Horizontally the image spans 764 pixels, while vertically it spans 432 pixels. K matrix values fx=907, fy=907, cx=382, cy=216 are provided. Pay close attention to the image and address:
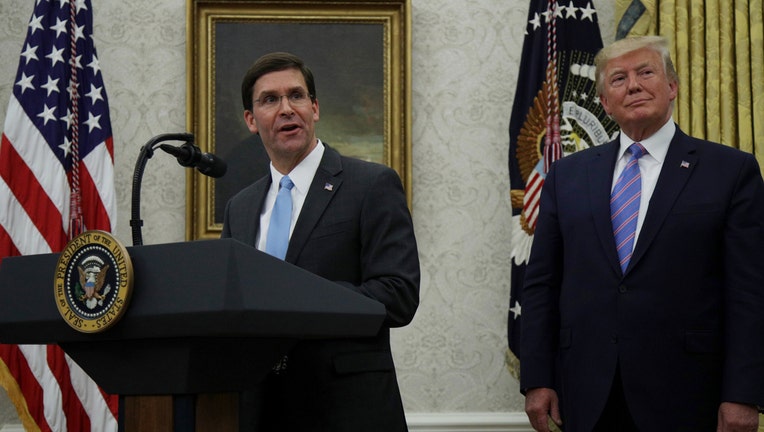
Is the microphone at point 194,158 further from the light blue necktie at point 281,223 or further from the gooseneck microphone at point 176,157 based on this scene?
the light blue necktie at point 281,223

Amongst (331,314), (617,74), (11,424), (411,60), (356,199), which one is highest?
(411,60)

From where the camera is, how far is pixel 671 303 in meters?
2.49

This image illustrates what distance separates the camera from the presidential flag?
14.3 ft

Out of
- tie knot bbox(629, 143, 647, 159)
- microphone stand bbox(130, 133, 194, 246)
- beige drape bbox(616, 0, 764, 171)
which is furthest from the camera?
beige drape bbox(616, 0, 764, 171)

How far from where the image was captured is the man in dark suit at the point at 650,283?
8.04 ft

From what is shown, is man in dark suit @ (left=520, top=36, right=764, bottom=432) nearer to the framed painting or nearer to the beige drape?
the beige drape

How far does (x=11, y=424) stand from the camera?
439 cm

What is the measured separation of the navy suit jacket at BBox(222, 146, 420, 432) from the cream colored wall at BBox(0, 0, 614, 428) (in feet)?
7.34

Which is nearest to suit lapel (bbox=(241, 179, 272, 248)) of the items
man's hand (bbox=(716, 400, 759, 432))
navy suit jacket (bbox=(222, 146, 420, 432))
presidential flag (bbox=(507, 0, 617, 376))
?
navy suit jacket (bbox=(222, 146, 420, 432))

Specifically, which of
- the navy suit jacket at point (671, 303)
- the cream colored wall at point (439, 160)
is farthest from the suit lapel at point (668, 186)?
the cream colored wall at point (439, 160)

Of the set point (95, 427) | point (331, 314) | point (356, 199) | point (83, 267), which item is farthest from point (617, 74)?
point (95, 427)

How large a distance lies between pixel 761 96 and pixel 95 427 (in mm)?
3458

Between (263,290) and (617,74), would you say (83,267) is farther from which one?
(617,74)

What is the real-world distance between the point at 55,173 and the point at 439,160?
6.09 feet
